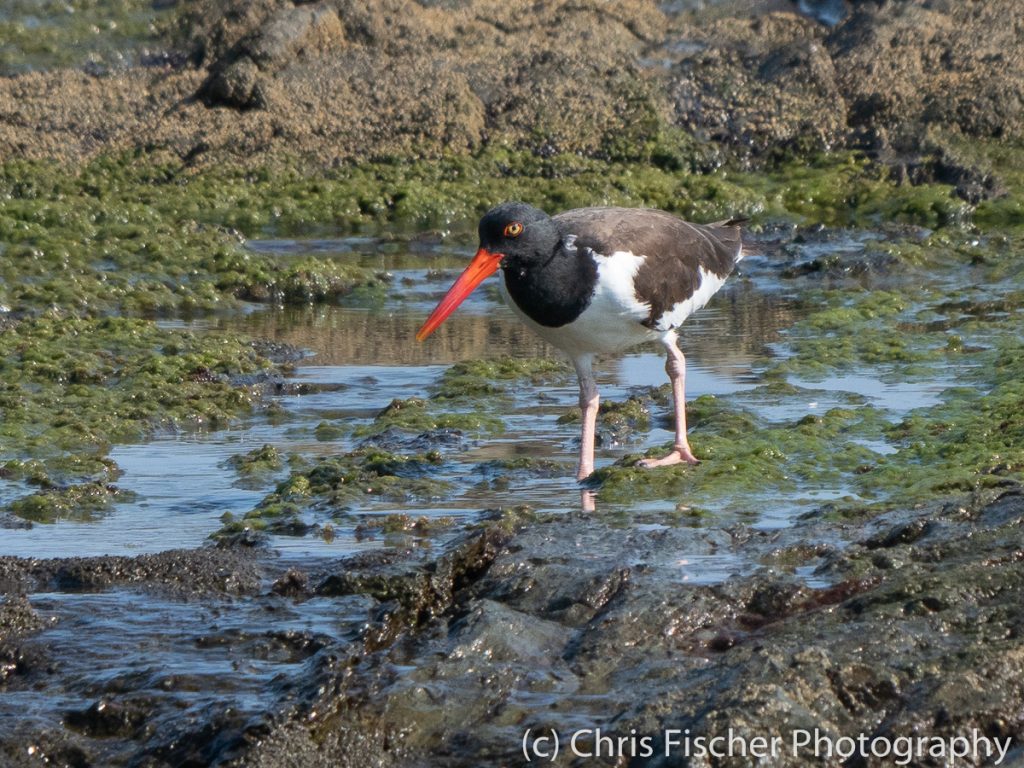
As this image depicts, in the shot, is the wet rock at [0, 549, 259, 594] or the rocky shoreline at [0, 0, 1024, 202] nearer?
the wet rock at [0, 549, 259, 594]

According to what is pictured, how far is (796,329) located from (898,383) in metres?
1.35

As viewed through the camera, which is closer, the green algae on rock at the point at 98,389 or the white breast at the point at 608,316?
→ the white breast at the point at 608,316

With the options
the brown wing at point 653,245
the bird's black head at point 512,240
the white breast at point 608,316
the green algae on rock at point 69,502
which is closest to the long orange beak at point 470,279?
the bird's black head at point 512,240

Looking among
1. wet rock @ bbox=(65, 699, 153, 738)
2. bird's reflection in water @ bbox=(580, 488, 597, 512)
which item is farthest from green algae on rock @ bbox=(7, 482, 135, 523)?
wet rock @ bbox=(65, 699, 153, 738)

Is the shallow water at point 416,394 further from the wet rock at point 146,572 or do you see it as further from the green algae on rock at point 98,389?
the wet rock at point 146,572

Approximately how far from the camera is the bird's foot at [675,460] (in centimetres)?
602

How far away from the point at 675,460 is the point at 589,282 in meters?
0.78

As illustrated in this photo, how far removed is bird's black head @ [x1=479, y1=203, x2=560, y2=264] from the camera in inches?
233

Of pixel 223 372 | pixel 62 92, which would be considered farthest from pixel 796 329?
pixel 62 92

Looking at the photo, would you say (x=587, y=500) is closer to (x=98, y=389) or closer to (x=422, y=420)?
(x=422, y=420)

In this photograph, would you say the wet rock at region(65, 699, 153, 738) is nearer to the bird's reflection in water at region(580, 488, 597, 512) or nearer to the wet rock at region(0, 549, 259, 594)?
the wet rock at region(0, 549, 259, 594)

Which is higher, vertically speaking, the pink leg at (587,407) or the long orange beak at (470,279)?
the long orange beak at (470,279)

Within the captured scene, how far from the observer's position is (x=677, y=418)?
6227mm

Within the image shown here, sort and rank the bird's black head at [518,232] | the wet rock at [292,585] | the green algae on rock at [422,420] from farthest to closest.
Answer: the green algae on rock at [422,420], the bird's black head at [518,232], the wet rock at [292,585]
